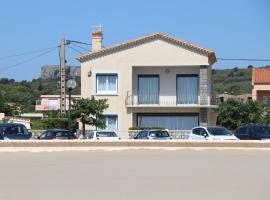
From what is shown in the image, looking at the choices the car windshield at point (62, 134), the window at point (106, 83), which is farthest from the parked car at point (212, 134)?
the window at point (106, 83)

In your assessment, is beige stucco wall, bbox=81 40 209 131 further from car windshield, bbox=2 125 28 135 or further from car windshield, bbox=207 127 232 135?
car windshield, bbox=207 127 232 135

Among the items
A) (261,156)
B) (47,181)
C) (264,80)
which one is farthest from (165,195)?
(264,80)

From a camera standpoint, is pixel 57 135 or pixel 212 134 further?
pixel 57 135

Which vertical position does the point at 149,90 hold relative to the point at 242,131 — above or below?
above

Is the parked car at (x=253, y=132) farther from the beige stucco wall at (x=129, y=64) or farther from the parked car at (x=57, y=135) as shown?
the beige stucco wall at (x=129, y=64)

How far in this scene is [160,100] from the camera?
53438 mm

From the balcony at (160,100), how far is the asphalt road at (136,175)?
81.0ft

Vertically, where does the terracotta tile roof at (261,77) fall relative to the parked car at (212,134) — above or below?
above

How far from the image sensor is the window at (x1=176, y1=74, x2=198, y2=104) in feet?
175

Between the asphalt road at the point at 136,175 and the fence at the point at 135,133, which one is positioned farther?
the fence at the point at 135,133

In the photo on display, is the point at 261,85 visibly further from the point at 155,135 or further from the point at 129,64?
the point at 155,135

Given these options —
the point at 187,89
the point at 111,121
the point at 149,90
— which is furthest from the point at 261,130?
the point at 111,121

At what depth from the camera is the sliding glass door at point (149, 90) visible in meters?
53.5

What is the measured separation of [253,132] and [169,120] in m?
19.5
